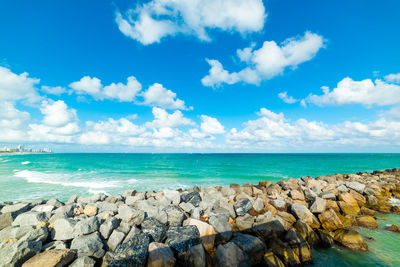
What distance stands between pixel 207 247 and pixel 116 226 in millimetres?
3048

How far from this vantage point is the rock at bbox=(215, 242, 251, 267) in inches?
174

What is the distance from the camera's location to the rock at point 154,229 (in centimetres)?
544

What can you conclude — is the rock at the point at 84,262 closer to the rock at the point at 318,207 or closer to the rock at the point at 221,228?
the rock at the point at 221,228

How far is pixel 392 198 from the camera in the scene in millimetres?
11336

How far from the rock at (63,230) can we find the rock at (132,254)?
1.99m

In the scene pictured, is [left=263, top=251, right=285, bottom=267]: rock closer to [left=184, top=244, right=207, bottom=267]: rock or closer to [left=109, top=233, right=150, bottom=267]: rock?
[left=184, top=244, right=207, bottom=267]: rock

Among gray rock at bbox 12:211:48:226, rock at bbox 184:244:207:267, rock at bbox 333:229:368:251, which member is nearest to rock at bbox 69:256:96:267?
rock at bbox 184:244:207:267

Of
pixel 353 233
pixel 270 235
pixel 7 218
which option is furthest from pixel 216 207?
pixel 7 218

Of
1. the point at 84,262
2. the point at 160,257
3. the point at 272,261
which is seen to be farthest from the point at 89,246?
the point at 272,261

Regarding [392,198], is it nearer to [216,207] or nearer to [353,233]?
[353,233]

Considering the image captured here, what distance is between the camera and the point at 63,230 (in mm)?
5449

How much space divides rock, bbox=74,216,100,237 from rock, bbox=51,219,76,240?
0.43 ft

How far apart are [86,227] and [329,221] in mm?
8949

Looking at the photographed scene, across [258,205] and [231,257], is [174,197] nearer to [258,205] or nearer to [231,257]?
[258,205]
